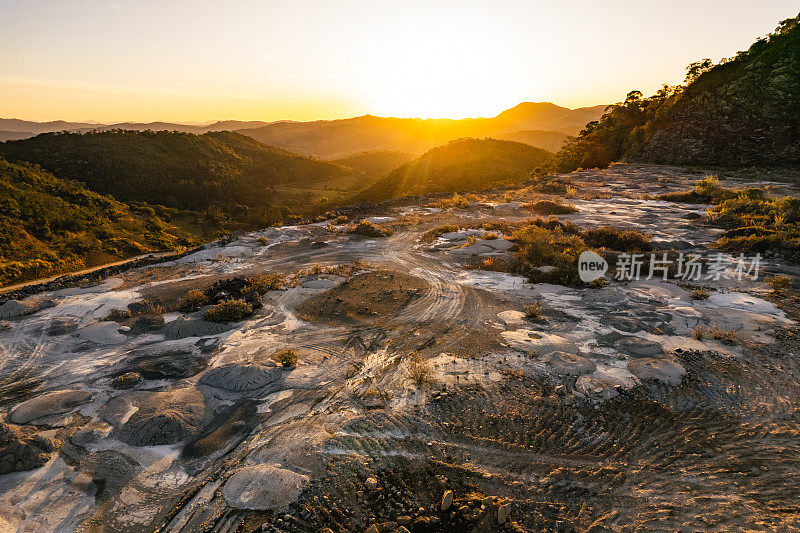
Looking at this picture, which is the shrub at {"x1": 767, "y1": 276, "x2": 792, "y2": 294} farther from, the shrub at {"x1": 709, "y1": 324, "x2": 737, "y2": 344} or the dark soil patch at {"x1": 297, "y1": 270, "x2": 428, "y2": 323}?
the dark soil patch at {"x1": 297, "y1": 270, "x2": 428, "y2": 323}

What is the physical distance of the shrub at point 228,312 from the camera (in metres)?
9.82

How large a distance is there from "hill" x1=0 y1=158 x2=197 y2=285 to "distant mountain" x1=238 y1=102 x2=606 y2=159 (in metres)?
128

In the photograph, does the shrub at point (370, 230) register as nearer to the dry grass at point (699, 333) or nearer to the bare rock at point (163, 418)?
the bare rock at point (163, 418)

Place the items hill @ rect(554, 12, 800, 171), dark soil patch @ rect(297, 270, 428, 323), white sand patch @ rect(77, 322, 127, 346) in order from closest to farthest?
white sand patch @ rect(77, 322, 127, 346) < dark soil patch @ rect(297, 270, 428, 323) < hill @ rect(554, 12, 800, 171)

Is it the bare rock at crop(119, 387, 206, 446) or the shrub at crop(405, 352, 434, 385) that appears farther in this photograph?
the shrub at crop(405, 352, 434, 385)

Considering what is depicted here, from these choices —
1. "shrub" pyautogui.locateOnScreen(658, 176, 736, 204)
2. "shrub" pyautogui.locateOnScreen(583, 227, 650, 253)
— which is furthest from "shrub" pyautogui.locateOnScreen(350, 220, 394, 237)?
"shrub" pyautogui.locateOnScreen(658, 176, 736, 204)

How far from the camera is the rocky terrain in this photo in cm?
459

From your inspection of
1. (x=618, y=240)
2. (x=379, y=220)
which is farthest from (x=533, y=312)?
(x=379, y=220)

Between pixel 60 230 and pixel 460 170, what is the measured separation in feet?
147

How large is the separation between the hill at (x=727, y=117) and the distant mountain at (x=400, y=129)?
111m

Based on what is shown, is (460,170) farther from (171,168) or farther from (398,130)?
(398,130)

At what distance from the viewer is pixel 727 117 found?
36.5 m

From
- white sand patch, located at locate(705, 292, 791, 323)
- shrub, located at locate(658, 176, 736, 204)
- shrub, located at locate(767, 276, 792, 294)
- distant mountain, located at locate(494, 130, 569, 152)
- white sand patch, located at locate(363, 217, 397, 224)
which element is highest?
distant mountain, located at locate(494, 130, 569, 152)

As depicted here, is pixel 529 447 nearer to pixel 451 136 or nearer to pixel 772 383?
pixel 772 383
